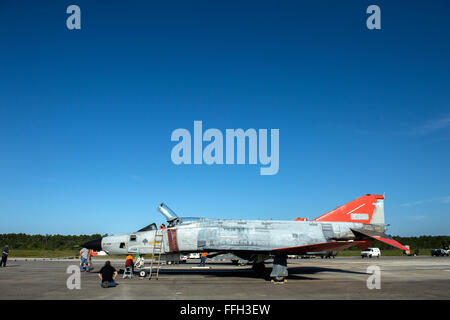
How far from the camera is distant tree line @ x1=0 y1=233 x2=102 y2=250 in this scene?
214ft

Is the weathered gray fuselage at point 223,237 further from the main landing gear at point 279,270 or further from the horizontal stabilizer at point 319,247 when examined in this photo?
the horizontal stabilizer at point 319,247

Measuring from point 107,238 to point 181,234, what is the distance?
4.19m

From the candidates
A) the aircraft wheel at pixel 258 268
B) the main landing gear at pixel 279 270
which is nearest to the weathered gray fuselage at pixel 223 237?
the main landing gear at pixel 279 270

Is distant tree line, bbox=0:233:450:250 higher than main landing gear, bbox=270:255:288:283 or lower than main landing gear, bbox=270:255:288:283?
lower

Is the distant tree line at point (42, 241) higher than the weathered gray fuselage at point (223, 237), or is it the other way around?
the weathered gray fuselage at point (223, 237)

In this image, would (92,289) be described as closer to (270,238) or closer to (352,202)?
(270,238)

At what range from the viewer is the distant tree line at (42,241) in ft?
214

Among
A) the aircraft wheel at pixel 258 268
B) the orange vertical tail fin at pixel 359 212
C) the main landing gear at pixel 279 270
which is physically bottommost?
the aircraft wheel at pixel 258 268

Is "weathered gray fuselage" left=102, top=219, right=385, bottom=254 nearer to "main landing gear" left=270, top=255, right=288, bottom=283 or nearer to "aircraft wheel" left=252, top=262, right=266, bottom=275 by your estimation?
"main landing gear" left=270, top=255, right=288, bottom=283

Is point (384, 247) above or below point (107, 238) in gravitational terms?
below

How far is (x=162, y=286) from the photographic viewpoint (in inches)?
525

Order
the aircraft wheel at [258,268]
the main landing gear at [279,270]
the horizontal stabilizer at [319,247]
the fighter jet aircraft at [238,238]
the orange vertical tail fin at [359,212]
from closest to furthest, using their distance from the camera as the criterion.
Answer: the main landing gear at [279,270], the horizontal stabilizer at [319,247], the fighter jet aircraft at [238,238], the aircraft wheel at [258,268], the orange vertical tail fin at [359,212]

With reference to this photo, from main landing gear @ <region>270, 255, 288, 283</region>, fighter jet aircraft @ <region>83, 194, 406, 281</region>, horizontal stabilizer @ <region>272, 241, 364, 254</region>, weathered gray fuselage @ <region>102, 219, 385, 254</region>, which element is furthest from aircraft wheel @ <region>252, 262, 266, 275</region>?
horizontal stabilizer @ <region>272, 241, 364, 254</region>
